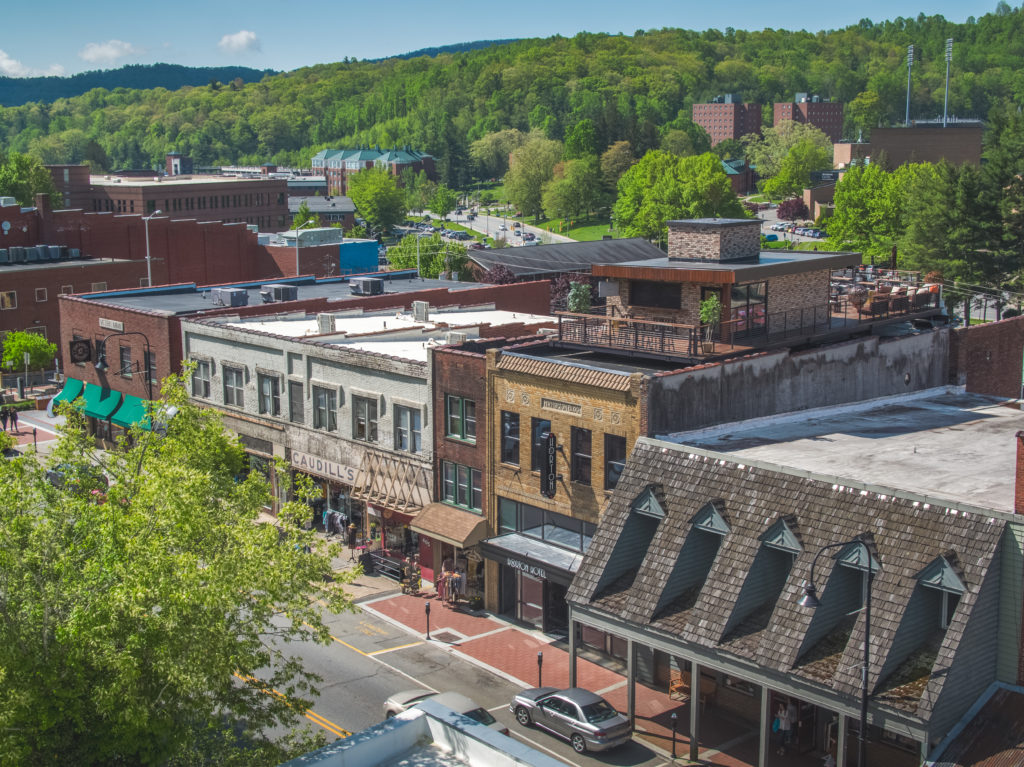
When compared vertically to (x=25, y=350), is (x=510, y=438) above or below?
above

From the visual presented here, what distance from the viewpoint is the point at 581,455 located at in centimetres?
3791

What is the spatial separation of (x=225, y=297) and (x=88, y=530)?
42642mm

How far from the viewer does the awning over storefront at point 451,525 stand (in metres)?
41.7

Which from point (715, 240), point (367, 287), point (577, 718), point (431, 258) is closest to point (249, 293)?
point (367, 287)

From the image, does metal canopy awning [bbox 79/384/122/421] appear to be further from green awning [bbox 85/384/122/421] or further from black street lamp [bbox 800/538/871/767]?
black street lamp [bbox 800/538/871/767]

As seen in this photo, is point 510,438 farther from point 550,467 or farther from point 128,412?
point 128,412

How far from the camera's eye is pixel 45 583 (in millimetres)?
20656

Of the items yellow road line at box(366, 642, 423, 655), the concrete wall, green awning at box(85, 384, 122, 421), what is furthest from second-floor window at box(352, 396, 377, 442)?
green awning at box(85, 384, 122, 421)

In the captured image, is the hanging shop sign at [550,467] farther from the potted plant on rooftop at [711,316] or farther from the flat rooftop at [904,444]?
the potted plant on rooftop at [711,316]

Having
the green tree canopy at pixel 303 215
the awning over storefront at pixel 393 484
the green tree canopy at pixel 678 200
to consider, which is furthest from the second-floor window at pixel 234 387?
the green tree canopy at pixel 303 215

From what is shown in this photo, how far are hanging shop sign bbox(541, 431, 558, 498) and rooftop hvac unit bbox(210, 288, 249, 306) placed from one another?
2912cm

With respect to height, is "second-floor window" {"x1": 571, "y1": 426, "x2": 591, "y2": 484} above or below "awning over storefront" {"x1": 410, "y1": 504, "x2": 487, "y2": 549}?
above

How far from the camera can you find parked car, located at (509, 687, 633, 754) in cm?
3084

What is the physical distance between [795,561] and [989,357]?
80.8 ft
